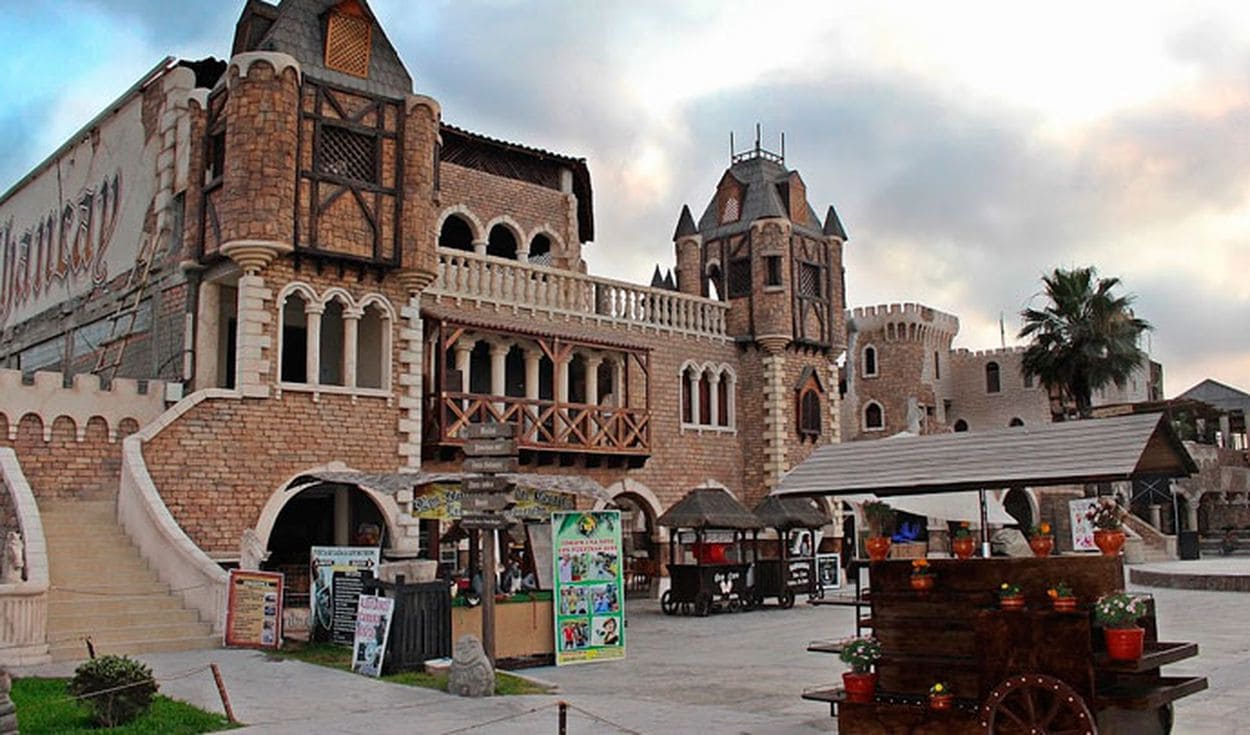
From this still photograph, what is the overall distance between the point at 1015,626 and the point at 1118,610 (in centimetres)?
73

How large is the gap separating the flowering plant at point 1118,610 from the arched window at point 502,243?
22658 mm

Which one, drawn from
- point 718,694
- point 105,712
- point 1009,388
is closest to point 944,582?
point 718,694

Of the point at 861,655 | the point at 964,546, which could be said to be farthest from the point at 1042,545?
the point at 861,655

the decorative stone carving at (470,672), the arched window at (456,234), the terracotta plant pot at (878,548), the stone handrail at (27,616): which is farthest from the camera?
the arched window at (456,234)

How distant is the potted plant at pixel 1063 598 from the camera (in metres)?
8.01

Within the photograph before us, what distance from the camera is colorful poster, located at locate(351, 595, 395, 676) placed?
14016 millimetres

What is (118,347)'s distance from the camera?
2344 cm

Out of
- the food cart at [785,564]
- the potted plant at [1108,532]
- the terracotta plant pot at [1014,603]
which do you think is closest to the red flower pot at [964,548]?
the terracotta plant pot at [1014,603]

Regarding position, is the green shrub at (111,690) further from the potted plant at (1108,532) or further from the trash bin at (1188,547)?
the trash bin at (1188,547)

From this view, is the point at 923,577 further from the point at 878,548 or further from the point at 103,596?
the point at 103,596

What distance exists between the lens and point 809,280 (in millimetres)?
31141

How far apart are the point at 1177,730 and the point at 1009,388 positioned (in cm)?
5491

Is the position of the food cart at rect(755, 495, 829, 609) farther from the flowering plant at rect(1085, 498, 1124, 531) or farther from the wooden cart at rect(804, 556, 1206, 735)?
the flowering plant at rect(1085, 498, 1124, 531)

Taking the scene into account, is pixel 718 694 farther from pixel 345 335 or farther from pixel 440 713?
pixel 345 335
